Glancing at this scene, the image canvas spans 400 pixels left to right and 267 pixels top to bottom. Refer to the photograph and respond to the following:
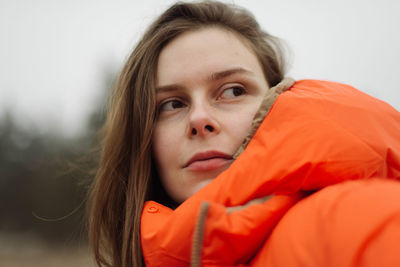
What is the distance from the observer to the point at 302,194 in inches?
44.8

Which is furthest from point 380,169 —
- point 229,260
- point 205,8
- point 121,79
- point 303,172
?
point 121,79

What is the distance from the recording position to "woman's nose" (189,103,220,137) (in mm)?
1451

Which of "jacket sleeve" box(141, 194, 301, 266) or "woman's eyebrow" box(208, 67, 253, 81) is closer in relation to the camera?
"jacket sleeve" box(141, 194, 301, 266)

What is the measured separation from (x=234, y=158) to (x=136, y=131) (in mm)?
758

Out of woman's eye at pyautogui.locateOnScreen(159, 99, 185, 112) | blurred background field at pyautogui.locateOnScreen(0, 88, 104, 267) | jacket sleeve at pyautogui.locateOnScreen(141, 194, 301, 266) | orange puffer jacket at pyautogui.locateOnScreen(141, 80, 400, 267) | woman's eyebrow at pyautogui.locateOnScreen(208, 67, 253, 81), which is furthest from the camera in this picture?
blurred background field at pyautogui.locateOnScreen(0, 88, 104, 267)

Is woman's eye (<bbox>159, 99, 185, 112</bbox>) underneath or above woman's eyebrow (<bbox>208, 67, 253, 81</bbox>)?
underneath

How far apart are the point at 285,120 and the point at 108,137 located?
4.09ft

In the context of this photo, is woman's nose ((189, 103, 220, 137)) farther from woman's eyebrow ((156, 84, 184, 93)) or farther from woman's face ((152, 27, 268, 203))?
woman's eyebrow ((156, 84, 184, 93))

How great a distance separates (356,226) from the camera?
759mm

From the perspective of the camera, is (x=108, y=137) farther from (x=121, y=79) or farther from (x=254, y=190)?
(x=254, y=190)

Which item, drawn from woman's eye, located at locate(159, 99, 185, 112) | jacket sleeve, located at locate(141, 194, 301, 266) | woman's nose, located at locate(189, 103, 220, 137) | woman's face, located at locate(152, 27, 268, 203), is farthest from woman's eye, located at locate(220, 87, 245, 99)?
jacket sleeve, located at locate(141, 194, 301, 266)

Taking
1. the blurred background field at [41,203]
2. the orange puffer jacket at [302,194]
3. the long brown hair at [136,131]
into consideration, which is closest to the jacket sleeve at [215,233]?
the orange puffer jacket at [302,194]

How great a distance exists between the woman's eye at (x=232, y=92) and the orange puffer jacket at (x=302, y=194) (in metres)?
0.34

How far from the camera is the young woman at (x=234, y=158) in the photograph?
86 centimetres
